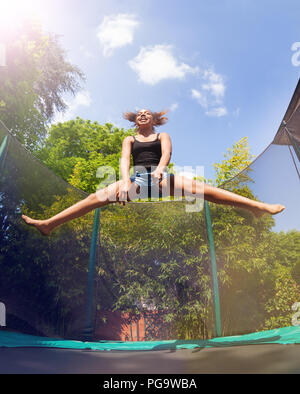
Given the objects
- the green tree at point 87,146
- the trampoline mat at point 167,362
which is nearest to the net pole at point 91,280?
the trampoline mat at point 167,362

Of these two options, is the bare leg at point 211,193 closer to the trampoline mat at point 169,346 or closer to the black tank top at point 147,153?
the black tank top at point 147,153

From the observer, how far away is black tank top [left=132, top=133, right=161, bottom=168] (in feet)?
4.84

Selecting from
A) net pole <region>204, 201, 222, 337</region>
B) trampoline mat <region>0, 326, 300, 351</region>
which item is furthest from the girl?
net pole <region>204, 201, 222, 337</region>

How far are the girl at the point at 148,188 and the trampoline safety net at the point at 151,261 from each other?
588 mm

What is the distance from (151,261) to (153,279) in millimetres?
167

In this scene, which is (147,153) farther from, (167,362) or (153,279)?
(153,279)

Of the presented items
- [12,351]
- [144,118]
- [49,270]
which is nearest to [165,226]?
[49,270]

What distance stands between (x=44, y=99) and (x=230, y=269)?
6195mm

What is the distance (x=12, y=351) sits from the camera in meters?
1.40

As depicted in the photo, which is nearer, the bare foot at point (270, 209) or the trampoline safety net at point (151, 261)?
the bare foot at point (270, 209)

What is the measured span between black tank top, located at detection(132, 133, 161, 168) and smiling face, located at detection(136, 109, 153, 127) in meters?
0.15

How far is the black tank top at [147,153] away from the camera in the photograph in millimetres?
1475

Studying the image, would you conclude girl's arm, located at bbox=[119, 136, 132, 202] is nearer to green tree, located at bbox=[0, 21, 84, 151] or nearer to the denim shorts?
the denim shorts
